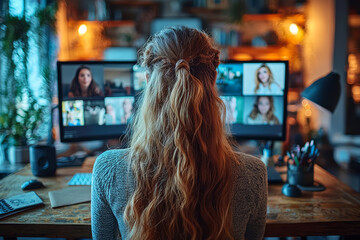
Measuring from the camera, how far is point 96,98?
60.4 inches

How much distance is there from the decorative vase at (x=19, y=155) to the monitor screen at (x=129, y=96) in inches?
16.8

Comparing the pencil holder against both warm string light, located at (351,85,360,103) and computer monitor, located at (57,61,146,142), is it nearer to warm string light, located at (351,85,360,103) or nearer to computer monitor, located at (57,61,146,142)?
computer monitor, located at (57,61,146,142)

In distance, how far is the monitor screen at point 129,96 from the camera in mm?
1508

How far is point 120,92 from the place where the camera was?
61.5 inches

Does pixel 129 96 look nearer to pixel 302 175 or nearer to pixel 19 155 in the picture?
pixel 19 155

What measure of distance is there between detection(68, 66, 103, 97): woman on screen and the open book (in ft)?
1.69

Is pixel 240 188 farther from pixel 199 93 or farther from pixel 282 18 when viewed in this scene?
pixel 282 18

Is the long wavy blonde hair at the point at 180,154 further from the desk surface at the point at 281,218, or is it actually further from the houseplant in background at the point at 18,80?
the houseplant in background at the point at 18,80

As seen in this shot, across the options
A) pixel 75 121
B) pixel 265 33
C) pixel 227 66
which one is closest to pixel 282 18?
pixel 265 33

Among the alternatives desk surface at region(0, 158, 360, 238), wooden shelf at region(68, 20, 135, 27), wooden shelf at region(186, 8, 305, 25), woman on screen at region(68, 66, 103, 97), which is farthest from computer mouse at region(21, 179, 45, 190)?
wooden shelf at region(186, 8, 305, 25)

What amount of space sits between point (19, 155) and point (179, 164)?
1348mm

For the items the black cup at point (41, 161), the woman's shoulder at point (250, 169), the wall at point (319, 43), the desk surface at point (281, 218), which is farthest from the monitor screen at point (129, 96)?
the wall at point (319, 43)

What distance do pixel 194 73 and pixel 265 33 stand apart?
434cm

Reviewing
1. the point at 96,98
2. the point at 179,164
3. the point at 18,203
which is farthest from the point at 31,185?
the point at 179,164
